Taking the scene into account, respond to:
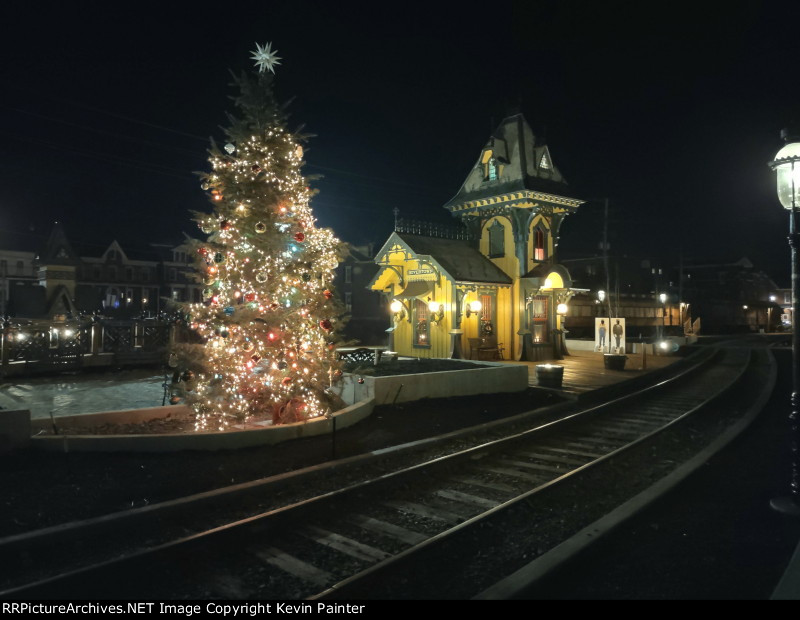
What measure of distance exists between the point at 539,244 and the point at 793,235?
18.6 m

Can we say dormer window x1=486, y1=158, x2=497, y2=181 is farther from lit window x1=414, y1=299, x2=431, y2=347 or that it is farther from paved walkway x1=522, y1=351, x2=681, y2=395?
paved walkway x1=522, y1=351, x2=681, y2=395

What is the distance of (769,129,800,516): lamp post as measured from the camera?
22.3 feet

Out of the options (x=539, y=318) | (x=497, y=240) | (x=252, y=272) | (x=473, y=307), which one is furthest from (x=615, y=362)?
(x=252, y=272)

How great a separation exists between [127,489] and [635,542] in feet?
20.1

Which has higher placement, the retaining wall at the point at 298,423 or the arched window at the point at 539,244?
the arched window at the point at 539,244

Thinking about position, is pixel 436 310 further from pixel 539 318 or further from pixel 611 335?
pixel 611 335

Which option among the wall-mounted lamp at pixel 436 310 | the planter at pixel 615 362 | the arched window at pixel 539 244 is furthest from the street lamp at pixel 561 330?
the wall-mounted lamp at pixel 436 310

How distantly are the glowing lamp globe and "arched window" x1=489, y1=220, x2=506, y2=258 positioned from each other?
718 inches

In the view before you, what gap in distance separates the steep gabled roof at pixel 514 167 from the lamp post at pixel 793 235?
56.0 ft

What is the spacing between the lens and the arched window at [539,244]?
25188 mm

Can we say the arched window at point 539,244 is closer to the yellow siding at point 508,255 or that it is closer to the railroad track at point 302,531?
the yellow siding at point 508,255

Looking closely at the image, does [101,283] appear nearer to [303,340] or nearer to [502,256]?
[502,256]

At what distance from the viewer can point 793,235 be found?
23.2ft

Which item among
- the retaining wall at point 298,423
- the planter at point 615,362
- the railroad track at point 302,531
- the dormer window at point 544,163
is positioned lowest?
the railroad track at point 302,531
